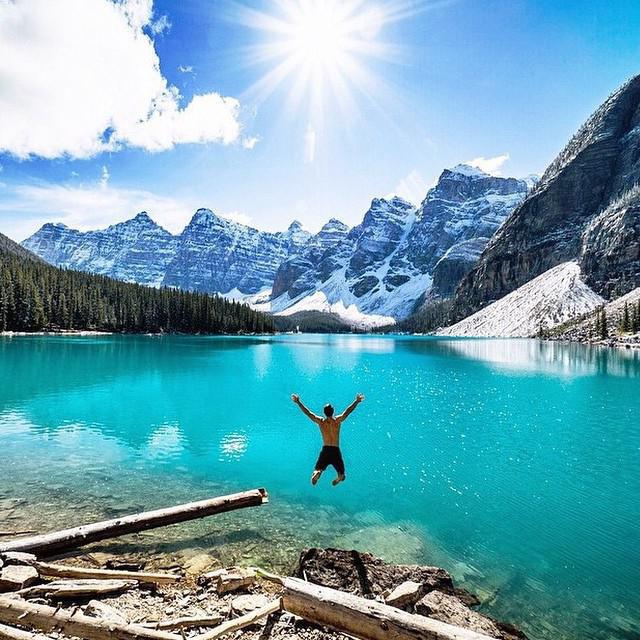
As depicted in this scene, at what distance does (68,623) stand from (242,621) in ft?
9.57

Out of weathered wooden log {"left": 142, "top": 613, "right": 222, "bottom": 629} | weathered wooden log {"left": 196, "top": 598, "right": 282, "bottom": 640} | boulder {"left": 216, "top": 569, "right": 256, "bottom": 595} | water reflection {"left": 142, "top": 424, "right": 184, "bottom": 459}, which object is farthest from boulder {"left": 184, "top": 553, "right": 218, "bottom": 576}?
water reflection {"left": 142, "top": 424, "right": 184, "bottom": 459}

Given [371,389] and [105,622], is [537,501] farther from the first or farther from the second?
[371,389]

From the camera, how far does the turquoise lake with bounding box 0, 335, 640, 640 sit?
40.9ft

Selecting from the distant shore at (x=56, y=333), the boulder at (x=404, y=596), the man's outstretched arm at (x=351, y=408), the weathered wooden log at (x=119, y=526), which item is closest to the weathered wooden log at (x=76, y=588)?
the weathered wooden log at (x=119, y=526)

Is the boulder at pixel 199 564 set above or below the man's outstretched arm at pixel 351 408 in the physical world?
below

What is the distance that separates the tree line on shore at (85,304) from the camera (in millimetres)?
132500

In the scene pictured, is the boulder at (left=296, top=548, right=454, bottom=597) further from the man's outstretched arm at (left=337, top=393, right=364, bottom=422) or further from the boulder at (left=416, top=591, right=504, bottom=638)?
the man's outstretched arm at (left=337, top=393, right=364, bottom=422)

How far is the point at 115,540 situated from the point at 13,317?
14627 cm

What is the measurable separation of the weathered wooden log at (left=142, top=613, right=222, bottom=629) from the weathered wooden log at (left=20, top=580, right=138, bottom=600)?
177 cm

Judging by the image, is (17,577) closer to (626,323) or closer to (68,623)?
(68,623)

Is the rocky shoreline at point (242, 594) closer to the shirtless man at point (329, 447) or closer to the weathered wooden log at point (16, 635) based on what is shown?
the weathered wooden log at point (16, 635)

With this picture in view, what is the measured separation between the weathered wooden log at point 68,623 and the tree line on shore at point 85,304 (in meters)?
145

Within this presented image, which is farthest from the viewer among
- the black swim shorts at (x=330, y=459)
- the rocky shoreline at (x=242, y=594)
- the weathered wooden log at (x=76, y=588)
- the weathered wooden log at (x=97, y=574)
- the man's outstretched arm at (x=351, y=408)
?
the black swim shorts at (x=330, y=459)

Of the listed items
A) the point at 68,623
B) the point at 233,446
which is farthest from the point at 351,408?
the point at 233,446
